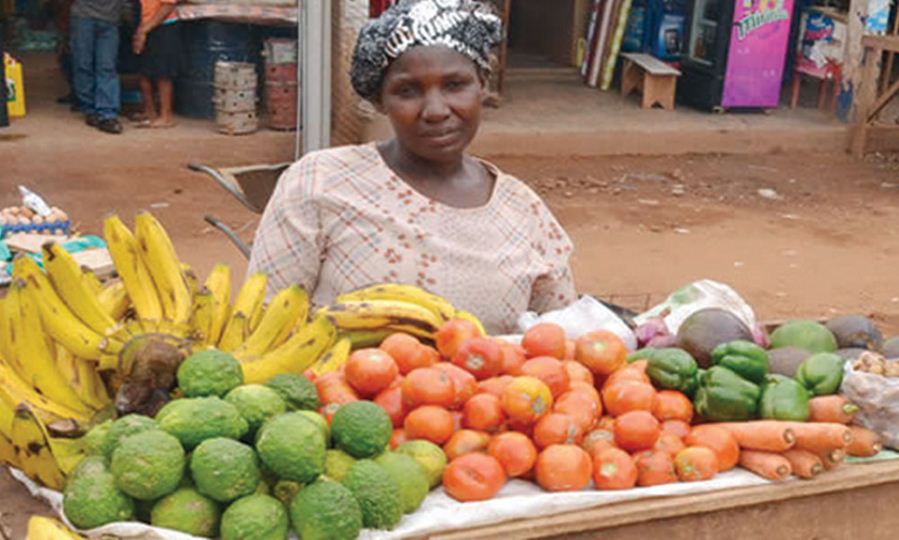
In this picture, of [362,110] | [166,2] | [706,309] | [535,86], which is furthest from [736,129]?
[706,309]

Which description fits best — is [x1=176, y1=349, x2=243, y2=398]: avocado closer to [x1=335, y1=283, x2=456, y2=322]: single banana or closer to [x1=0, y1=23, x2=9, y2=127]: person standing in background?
[x1=335, y1=283, x2=456, y2=322]: single banana

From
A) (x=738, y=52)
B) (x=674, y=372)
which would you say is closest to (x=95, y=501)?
(x=674, y=372)

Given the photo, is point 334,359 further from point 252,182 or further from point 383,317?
point 252,182

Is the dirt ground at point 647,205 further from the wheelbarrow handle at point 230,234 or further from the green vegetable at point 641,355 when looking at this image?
the green vegetable at point 641,355

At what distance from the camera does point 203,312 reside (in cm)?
225

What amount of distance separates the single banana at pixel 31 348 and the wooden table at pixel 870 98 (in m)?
9.29

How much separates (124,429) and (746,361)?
1238 mm

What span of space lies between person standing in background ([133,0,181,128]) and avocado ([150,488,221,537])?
300 inches

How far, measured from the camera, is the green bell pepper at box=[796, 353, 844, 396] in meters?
2.27

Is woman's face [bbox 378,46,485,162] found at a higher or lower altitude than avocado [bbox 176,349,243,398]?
higher

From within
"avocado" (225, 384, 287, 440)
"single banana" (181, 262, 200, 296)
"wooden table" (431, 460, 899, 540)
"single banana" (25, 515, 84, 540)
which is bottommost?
"wooden table" (431, 460, 899, 540)

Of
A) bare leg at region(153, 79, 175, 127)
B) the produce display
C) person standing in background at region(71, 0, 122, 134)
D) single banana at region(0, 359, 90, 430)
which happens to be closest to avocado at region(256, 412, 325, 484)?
the produce display

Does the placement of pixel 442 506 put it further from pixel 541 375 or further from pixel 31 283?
pixel 31 283

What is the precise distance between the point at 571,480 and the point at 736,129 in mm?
8880
